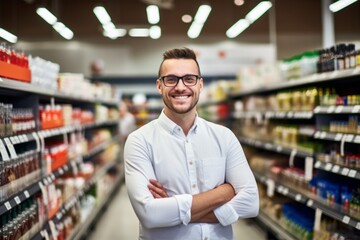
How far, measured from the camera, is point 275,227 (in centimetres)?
594

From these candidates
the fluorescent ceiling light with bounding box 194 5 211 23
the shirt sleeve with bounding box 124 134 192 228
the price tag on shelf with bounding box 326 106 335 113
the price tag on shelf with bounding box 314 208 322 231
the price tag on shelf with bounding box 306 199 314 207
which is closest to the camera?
the shirt sleeve with bounding box 124 134 192 228

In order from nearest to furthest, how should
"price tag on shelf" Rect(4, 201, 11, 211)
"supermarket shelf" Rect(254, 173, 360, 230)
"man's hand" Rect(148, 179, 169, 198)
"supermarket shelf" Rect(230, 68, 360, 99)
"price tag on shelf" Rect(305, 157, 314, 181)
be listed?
"man's hand" Rect(148, 179, 169, 198), "price tag on shelf" Rect(4, 201, 11, 211), "supermarket shelf" Rect(254, 173, 360, 230), "supermarket shelf" Rect(230, 68, 360, 99), "price tag on shelf" Rect(305, 157, 314, 181)

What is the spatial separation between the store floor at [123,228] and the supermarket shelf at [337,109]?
2.41m

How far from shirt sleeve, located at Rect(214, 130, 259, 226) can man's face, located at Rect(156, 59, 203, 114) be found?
340 mm

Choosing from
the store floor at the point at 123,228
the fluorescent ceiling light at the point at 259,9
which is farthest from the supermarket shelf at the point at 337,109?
the fluorescent ceiling light at the point at 259,9

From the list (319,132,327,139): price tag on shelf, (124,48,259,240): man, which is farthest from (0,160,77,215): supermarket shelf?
(319,132,327,139): price tag on shelf

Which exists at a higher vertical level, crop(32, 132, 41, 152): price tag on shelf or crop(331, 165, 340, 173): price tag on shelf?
crop(32, 132, 41, 152): price tag on shelf

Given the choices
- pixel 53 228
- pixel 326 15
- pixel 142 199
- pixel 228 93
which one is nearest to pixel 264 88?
pixel 228 93

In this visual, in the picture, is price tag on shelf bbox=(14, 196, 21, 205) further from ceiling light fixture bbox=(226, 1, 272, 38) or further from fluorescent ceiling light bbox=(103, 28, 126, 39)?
fluorescent ceiling light bbox=(103, 28, 126, 39)

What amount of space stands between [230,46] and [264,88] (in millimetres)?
8280

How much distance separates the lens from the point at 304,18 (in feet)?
48.8

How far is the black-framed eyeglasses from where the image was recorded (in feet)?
8.38

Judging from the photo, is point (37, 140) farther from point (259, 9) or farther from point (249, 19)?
point (249, 19)

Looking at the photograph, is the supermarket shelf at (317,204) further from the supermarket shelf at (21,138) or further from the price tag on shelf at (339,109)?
the supermarket shelf at (21,138)
